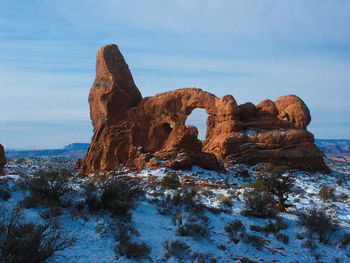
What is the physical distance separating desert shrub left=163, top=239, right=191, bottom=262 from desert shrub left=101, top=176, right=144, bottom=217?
1.91m

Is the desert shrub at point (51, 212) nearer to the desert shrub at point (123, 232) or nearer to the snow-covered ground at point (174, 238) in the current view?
the snow-covered ground at point (174, 238)

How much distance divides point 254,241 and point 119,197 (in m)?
4.10

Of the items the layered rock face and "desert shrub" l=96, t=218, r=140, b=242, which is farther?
the layered rock face

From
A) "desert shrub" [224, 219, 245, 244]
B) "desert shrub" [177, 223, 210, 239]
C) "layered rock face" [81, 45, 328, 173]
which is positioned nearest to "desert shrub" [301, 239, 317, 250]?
"desert shrub" [224, 219, 245, 244]

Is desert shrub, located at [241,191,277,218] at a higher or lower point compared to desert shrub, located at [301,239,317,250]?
higher

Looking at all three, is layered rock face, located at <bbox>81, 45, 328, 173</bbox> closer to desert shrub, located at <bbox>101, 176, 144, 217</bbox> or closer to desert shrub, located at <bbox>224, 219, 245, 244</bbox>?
desert shrub, located at <bbox>101, 176, 144, 217</bbox>

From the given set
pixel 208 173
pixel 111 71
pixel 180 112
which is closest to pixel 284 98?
pixel 180 112

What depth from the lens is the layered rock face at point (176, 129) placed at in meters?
26.2

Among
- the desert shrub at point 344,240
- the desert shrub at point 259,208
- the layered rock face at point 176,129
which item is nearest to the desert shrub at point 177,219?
the desert shrub at point 259,208

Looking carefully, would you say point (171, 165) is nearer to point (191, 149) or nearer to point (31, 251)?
point (191, 149)

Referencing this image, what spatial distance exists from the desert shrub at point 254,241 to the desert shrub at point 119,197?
3.26 meters

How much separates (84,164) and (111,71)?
1007cm

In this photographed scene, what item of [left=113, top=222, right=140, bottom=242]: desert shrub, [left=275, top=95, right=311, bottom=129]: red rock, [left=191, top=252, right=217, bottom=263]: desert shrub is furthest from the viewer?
[left=275, top=95, right=311, bottom=129]: red rock

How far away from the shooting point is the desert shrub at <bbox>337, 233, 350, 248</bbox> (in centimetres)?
814
